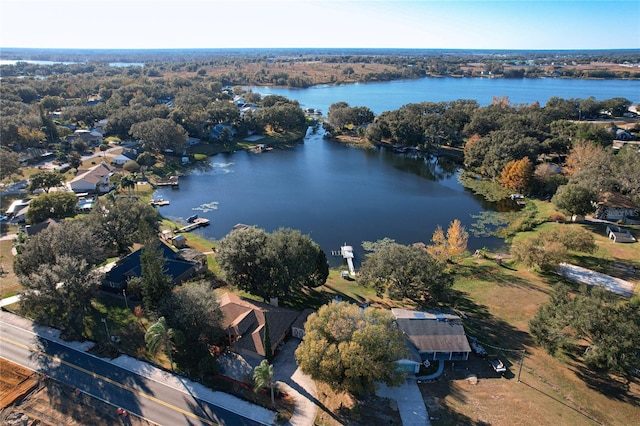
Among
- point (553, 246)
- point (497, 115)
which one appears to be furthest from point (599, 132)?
point (553, 246)

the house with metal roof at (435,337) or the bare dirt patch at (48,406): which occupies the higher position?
the house with metal roof at (435,337)

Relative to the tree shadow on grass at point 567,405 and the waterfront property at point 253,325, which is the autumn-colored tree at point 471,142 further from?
the waterfront property at point 253,325

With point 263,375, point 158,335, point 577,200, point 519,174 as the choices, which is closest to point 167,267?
point 158,335

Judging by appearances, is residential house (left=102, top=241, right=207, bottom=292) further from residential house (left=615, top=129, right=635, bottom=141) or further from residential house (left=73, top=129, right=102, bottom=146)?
residential house (left=615, top=129, right=635, bottom=141)

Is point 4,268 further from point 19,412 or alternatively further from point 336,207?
point 336,207

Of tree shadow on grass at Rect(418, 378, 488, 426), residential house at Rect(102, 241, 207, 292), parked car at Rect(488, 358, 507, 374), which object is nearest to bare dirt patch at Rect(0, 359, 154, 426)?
residential house at Rect(102, 241, 207, 292)

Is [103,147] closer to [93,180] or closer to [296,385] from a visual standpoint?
[93,180]

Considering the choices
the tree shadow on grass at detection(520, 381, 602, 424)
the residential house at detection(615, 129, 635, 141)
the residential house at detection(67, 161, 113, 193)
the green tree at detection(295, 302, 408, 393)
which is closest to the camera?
the green tree at detection(295, 302, 408, 393)

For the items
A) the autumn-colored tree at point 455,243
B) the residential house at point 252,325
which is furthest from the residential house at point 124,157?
the autumn-colored tree at point 455,243
